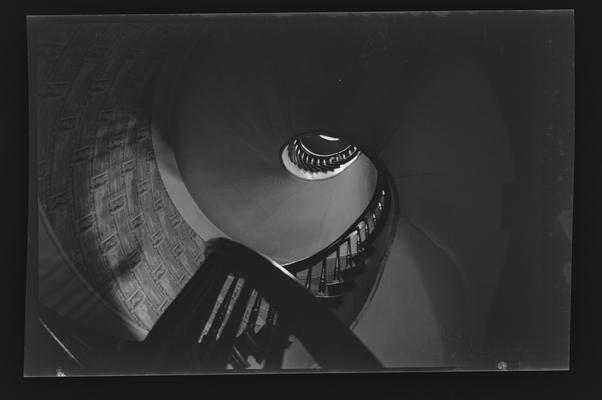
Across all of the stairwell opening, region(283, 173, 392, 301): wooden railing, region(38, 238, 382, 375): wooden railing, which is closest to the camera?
region(38, 238, 382, 375): wooden railing

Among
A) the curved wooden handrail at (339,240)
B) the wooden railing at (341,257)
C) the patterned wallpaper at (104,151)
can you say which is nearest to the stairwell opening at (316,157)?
the curved wooden handrail at (339,240)

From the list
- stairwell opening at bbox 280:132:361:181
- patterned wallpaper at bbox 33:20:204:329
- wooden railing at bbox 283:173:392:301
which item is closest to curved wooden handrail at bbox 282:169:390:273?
wooden railing at bbox 283:173:392:301

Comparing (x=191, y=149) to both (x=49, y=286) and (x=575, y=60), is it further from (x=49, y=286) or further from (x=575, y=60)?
(x=575, y=60)

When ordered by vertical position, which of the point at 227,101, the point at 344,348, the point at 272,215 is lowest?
the point at 344,348

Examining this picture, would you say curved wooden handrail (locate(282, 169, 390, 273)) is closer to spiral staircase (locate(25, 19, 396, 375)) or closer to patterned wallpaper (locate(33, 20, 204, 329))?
spiral staircase (locate(25, 19, 396, 375))

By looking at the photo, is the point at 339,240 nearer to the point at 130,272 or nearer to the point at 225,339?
the point at 225,339

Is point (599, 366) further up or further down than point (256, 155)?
further down

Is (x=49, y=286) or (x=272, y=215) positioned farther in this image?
(x=272, y=215)

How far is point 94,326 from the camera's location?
4.26m

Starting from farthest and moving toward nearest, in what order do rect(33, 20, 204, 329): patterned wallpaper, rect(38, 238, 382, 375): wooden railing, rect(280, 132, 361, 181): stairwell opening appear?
rect(280, 132, 361, 181): stairwell opening
rect(38, 238, 382, 375): wooden railing
rect(33, 20, 204, 329): patterned wallpaper

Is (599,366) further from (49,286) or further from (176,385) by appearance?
(49,286)

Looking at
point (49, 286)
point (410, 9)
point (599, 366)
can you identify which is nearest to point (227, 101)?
point (410, 9)

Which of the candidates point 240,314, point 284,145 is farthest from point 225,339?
point 284,145

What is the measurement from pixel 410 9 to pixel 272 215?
1646 mm
